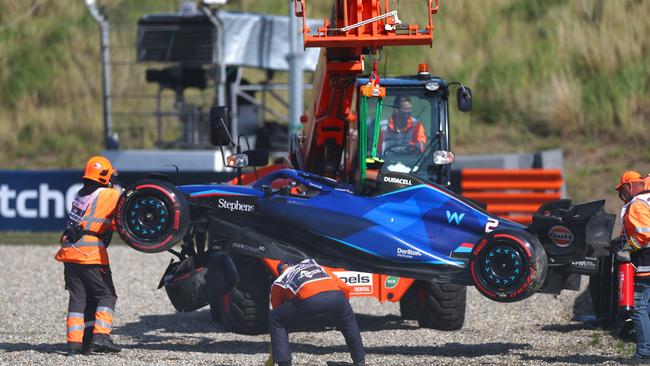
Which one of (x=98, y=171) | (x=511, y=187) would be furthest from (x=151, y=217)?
(x=511, y=187)

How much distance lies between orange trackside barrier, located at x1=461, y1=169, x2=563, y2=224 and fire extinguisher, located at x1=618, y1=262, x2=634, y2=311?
Answer: 32.6ft

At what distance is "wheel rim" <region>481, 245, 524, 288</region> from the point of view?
11.0m

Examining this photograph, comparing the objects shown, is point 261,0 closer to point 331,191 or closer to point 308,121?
point 308,121

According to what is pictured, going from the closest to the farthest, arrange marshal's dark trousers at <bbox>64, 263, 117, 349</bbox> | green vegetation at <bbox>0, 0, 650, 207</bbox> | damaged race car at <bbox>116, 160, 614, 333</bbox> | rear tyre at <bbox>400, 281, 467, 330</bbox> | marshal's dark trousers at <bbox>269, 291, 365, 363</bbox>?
marshal's dark trousers at <bbox>269, 291, 365, 363</bbox> → damaged race car at <bbox>116, 160, 614, 333</bbox> → marshal's dark trousers at <bbox>64, 263, 117, 349</bbox> → rear tyre at <bbox>400, 281, 467, 330</bbox> → green vegetation at <bbox>0, 0, 650, 207</bbox>

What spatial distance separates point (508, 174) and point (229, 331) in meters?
9.29

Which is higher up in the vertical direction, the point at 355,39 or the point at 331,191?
the point at 355,39

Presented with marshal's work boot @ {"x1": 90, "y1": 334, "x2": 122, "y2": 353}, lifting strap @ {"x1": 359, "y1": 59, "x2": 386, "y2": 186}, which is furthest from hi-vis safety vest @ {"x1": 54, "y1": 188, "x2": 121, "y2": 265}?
lifting strap @ {"x1": 359, "y1": 59, "x2": 386, "y2": 186}

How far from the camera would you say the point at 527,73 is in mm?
29625

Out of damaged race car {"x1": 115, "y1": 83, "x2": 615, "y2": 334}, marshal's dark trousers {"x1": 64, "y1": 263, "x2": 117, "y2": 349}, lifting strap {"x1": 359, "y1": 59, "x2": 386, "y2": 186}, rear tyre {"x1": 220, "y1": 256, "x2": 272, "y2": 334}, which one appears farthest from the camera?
rear tyre {"x1": 220, "y1": 256, "x2": 272, "y2": 334}

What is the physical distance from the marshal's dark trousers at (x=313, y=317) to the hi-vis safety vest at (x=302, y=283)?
5 centimetres

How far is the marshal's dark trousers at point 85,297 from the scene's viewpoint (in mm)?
11930

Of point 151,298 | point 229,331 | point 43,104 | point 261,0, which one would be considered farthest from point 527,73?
point 229,331

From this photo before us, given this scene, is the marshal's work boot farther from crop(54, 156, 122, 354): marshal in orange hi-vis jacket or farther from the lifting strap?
the lifting strap

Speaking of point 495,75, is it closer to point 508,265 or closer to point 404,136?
point 404,136
